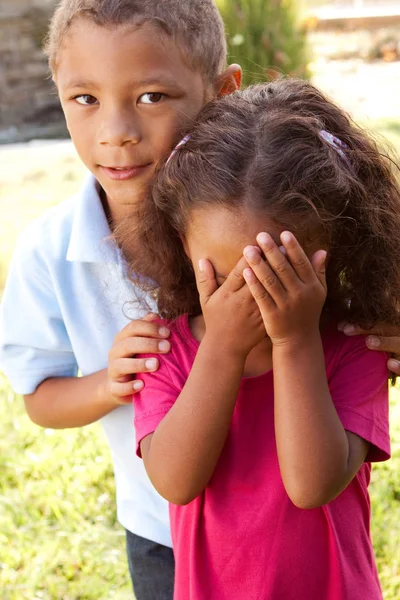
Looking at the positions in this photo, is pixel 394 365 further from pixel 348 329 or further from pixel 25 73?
pixel 25 73

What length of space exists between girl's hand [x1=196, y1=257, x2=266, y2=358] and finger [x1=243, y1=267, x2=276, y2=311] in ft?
0.13

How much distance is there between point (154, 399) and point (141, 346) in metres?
0.12

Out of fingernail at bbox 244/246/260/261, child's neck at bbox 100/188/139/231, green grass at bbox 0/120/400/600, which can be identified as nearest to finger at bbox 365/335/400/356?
fingernail at bbox 244/246/260/261

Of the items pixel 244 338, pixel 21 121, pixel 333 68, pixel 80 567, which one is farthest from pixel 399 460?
pixel 333 68

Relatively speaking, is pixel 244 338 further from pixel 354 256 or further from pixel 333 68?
pixel 333 68

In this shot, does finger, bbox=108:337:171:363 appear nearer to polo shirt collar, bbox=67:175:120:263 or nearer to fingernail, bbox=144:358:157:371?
fingernail, bbox=144:358:157:371

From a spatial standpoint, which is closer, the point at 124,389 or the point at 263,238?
the point at 263,238

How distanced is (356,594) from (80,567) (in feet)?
5.52

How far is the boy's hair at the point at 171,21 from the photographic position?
192cm

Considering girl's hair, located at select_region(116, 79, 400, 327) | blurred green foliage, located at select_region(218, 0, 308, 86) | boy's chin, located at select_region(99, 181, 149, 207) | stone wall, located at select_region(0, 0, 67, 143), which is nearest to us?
girl's hair, located at select_region(116, 79, 400, 327)

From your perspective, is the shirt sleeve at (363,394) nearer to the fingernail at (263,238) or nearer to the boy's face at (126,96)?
the fingernail at (263,238)

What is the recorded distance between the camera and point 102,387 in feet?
6.87

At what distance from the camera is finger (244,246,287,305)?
4.96ft

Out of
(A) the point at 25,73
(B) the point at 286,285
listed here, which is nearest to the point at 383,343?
(B) the point at 286,285
